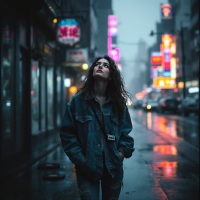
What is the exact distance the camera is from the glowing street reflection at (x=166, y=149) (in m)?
9.14

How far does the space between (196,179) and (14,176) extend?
3.85 m

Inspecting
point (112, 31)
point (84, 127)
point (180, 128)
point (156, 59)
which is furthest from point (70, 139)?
point (156, 59)

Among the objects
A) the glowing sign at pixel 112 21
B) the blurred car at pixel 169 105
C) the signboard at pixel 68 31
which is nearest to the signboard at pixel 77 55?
the signboard at pixel 68 31

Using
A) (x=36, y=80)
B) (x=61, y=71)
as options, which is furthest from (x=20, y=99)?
(x=61, y=71)

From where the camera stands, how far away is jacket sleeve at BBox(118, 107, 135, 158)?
2.98 m

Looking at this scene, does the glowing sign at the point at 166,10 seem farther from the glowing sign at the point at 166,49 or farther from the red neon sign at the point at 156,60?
the red neon sign at the point at 156,60

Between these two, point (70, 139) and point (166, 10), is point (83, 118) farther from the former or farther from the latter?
point (166, 10)

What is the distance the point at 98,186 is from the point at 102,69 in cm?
119

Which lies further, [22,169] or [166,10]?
[166,10]

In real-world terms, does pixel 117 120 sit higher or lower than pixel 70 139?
higher

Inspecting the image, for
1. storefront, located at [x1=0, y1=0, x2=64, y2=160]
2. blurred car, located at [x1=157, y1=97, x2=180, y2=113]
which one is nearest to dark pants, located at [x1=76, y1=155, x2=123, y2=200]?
storefront, located at [x1=0, y1=0, x2=64, y2=160]

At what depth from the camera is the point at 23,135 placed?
30.9 feet

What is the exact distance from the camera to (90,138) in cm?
282

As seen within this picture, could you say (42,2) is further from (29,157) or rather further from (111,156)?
(111,156)
